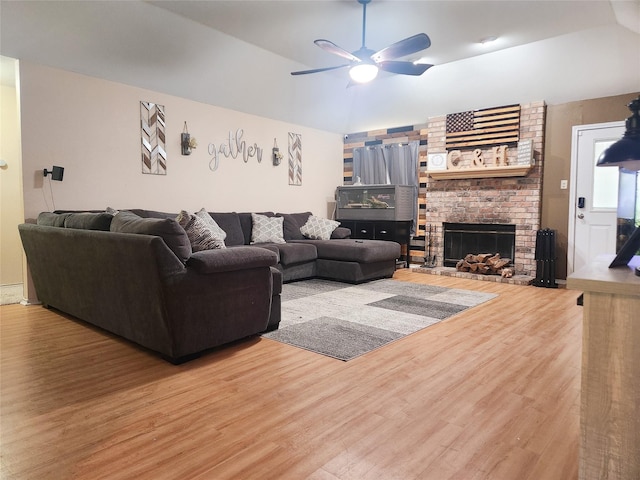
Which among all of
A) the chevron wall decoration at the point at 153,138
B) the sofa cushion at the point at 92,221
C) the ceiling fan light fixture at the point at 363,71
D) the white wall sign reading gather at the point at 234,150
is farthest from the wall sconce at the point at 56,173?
the ceiling fan light fixture at the point at 363,71

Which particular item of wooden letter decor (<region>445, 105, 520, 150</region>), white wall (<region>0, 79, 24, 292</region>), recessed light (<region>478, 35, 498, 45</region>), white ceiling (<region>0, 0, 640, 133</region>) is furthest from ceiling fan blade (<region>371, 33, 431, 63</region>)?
white wall (<region>0, 79, 24, 292</region>)

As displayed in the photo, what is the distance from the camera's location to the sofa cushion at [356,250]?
5125 mm

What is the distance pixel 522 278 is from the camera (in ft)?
17.9

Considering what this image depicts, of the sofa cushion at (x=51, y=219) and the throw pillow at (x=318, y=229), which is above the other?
the sofa cushion at (x=51, y=219)

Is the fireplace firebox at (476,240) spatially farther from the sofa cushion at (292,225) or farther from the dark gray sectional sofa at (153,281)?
the dark gray sectional sofa at (153,281)

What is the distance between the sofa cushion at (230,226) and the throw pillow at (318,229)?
41.3 inches

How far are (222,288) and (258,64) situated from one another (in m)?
3.65

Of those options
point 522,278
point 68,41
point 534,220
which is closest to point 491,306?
point 522,278

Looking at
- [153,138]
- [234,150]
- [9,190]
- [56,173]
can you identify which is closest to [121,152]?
[153,138]

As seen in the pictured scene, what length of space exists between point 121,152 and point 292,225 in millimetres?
2550

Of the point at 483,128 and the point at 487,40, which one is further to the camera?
the point at 483,128

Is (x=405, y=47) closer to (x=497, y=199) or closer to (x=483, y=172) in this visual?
(x=483, y=172)

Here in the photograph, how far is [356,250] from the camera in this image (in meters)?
5.13

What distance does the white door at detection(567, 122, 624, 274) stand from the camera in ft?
16.5
